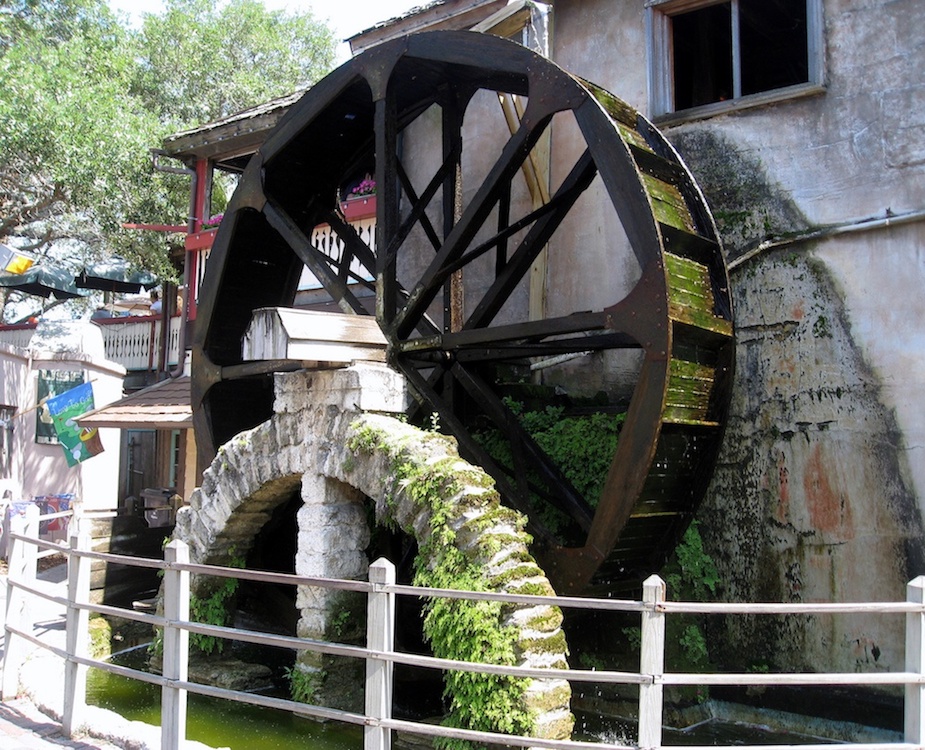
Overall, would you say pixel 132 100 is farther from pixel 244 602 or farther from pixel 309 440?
pixel 309 440

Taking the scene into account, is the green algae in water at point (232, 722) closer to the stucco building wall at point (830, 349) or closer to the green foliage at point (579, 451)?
the green foliage at point (579, 451)

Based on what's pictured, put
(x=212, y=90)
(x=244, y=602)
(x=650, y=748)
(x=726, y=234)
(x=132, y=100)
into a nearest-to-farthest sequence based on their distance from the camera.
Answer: (x=650, y=748), (x=726, y=234), (x=244, y=602), (x=132, y=100), (x=212, y=90)

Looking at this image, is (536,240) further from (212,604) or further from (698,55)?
(212,604)

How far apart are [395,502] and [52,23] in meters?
16.7

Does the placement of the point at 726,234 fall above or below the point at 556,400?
above

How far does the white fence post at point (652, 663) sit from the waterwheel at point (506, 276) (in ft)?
6.92

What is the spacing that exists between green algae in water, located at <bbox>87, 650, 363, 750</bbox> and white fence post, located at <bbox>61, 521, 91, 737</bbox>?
4.16 feet

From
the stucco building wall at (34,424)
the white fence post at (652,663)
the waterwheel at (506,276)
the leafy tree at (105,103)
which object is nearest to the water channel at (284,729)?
the waterwheel at (506,276)

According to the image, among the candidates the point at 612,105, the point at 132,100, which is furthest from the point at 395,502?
the point at 132,100

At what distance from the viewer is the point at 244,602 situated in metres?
8.56

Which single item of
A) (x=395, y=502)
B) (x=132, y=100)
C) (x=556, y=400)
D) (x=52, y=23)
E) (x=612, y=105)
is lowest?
(x=395, y=502)

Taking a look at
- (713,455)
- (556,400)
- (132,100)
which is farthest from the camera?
(132,100)

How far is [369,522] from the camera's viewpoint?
7.40 meters

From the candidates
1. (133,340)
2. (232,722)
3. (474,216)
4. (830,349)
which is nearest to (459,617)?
(232,722)
